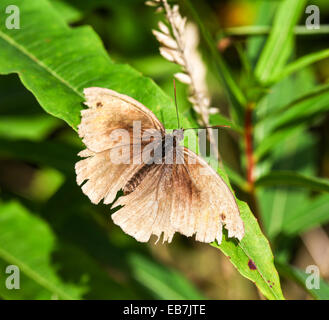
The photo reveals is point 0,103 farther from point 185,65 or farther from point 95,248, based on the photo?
point 185,65

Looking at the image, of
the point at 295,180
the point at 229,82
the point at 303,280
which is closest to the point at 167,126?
the point at 229,82

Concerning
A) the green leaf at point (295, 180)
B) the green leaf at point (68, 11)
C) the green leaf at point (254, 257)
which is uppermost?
the green leaf at point (68, 11)

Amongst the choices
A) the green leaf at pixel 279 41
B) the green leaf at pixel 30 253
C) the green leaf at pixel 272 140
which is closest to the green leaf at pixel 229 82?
the green leaf at pixel 279 41

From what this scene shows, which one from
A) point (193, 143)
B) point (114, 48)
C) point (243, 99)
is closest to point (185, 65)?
point (193, 143)

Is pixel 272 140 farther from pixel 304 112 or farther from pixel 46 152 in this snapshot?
pixel 46 152

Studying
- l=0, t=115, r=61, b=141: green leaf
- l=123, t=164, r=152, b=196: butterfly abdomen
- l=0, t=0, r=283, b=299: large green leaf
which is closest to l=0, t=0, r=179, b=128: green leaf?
l=0, t=0, r=283, b=299: large green leaf

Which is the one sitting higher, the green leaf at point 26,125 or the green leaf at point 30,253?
the green leaf at point 26,125

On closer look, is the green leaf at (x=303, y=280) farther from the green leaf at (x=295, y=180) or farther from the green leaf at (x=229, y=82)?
the green leaf at (x=229, y=82)
